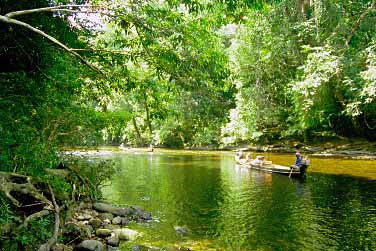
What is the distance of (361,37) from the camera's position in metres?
26.9

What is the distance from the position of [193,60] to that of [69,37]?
292cm

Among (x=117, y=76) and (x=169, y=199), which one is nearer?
(x=117, y=76)

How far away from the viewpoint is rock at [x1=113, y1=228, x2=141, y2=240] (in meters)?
9.55

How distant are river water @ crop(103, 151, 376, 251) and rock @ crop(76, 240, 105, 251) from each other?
2.35 feet

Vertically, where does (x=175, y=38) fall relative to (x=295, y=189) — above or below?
above

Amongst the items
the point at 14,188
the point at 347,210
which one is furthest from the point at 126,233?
the point at 347,210

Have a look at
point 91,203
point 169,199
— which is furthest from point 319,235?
point 91,203

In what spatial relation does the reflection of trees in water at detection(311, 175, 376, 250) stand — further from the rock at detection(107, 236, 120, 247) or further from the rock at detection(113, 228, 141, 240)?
the rock at detection(107, 236, 120, 247)

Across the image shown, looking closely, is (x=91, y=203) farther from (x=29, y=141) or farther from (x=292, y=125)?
(x=292, y=125)

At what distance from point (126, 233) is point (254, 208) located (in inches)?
196

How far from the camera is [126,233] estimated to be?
9.77 m

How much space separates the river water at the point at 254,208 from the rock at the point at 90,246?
72cm

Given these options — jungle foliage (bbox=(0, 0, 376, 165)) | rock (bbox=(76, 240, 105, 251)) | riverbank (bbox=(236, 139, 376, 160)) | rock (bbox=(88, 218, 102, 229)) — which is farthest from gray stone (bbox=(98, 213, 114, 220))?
riverbank (bbox=(236, 139, 376, 160))

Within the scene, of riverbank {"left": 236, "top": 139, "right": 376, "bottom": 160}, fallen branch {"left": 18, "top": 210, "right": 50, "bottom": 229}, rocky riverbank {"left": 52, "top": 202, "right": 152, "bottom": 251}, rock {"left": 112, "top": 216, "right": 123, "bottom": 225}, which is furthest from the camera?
riverbank {"left": 236, "top": 139, "right": 376, "bottom": 160}
